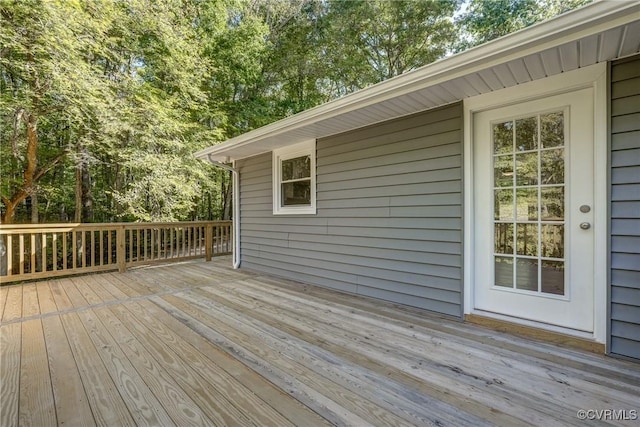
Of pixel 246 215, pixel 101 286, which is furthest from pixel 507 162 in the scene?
pixel 101 286

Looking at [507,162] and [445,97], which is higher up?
[445,97]

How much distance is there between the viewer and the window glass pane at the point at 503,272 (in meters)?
2.50

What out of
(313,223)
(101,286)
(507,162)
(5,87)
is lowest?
(101,286)

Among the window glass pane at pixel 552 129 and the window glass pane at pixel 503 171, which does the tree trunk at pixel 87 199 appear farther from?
the window glass pane at pixel 552 129

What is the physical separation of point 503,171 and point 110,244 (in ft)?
18.7

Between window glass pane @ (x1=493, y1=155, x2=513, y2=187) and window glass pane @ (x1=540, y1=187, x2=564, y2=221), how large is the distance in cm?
26

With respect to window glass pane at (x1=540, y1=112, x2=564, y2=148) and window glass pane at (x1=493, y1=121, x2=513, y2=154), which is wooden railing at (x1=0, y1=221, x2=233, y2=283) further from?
window glass pane at (x1=540, y1=112, x2=564, y2=148)

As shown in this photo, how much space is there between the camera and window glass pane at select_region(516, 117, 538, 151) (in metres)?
2.38

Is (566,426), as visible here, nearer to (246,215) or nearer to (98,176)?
(246,215)

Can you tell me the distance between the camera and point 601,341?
204 centimetres

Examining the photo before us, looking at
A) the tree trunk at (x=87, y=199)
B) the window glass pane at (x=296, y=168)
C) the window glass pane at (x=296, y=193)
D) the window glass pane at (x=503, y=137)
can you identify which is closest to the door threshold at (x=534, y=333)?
the window glass pane at (x=503, y=137)

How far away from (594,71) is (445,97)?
3.21 ft

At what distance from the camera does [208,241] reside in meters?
6.33

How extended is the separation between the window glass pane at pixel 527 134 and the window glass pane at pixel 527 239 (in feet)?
2.09
